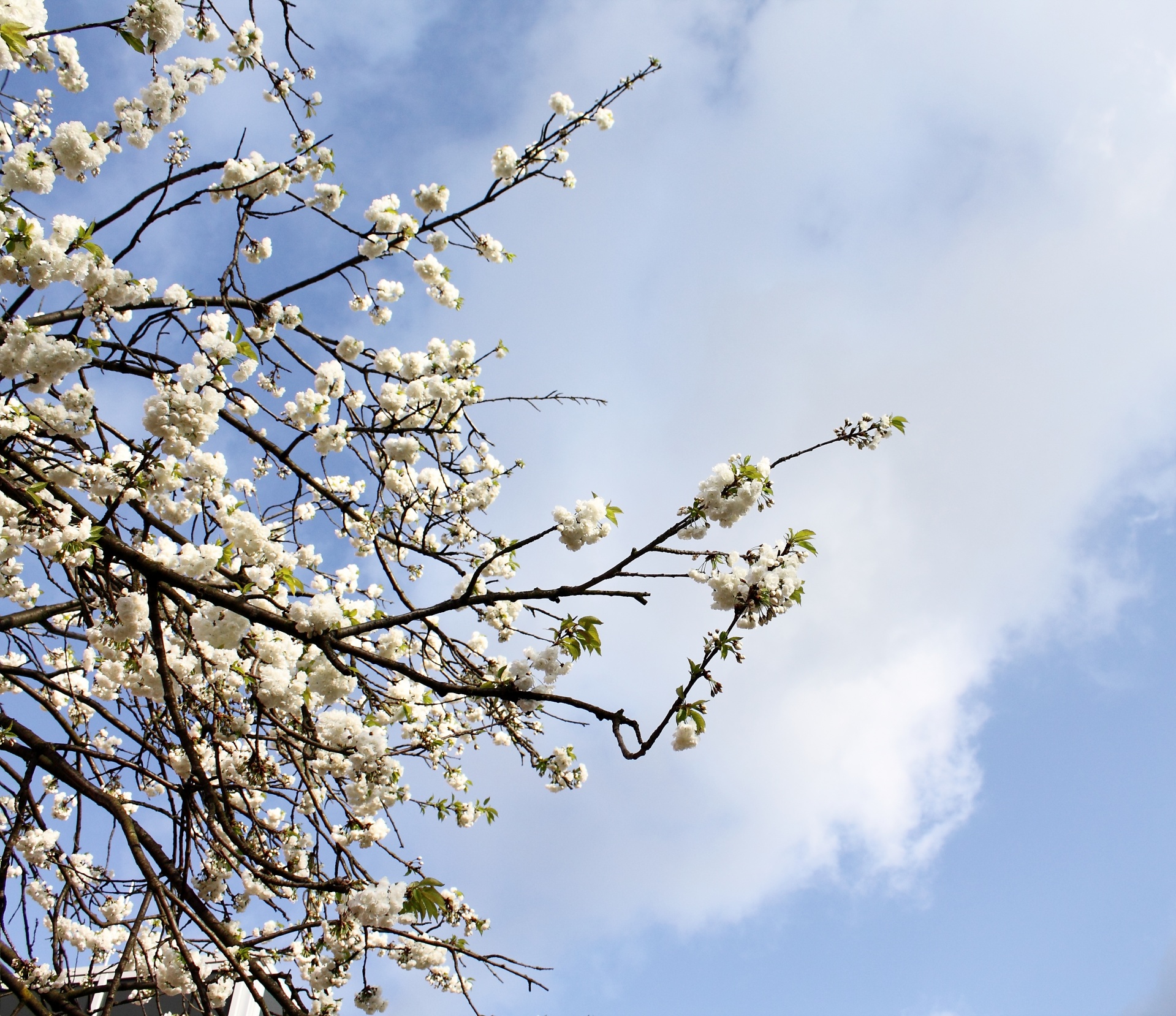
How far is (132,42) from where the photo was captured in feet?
12.1

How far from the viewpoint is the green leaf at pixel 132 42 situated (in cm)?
370

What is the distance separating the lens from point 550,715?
3.01 metres

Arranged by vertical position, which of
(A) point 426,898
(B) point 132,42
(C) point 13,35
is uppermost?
(B) point 132,42

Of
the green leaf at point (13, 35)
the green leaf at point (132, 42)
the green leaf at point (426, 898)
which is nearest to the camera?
the green leaf at point (13, 35)

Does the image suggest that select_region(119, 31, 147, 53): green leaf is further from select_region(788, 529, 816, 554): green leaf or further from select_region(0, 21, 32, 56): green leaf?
select_region(788, 529, 816, 554): green leaf

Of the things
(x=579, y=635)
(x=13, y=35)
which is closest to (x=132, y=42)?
(x=13, y=35)

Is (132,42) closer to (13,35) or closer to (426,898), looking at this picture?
(13,35)

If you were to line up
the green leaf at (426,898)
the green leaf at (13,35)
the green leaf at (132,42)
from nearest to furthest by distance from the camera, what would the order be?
the green leaf at (13,35) < the green leaf at (426,898) < the green leaf at (132,42)

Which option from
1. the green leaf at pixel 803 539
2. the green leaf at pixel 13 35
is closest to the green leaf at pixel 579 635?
the green leaf at pixel 803 539

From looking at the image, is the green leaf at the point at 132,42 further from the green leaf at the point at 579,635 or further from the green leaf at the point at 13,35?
the green leaf at the point at 579,635

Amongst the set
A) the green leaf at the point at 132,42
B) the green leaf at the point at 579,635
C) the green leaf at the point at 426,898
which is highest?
the green leaf at the point at 132,42

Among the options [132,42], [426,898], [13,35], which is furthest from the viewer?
[132,42]

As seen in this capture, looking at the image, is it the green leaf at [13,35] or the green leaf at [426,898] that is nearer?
the green leaf at [13,35]

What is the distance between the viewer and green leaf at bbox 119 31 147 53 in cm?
370
